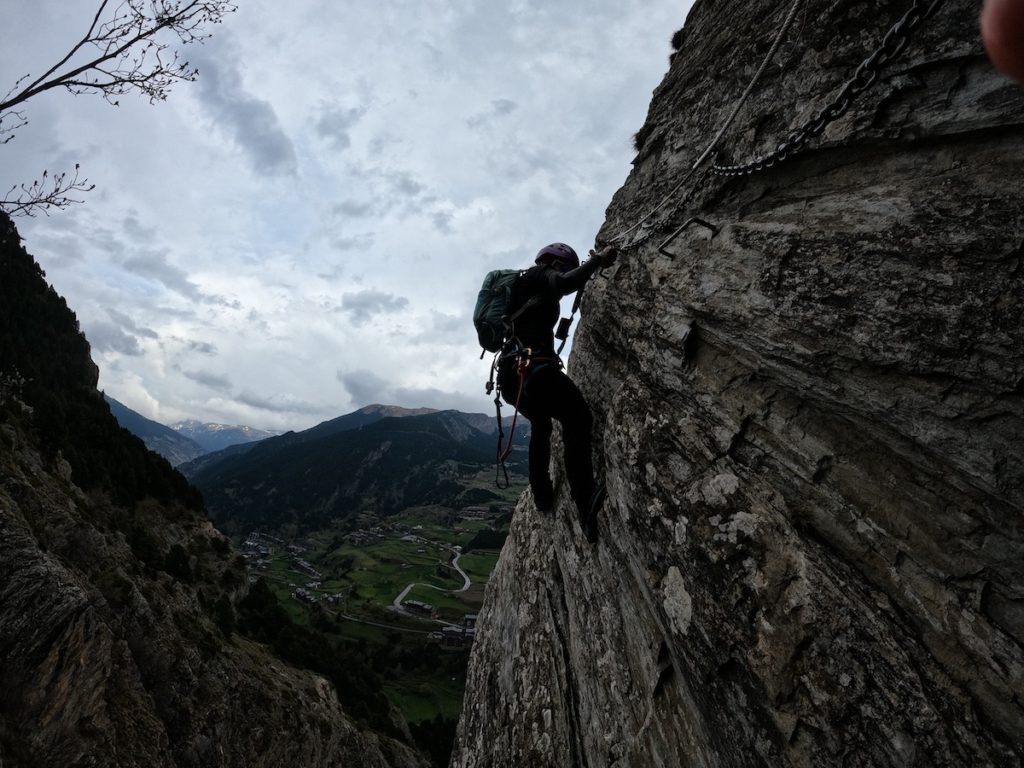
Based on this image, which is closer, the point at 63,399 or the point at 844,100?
the point at 844,100

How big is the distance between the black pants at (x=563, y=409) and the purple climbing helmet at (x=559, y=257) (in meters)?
1.93

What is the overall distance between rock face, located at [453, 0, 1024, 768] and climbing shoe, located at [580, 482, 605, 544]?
0.29 m

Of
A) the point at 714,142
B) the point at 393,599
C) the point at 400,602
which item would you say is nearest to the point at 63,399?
the point at 400,602

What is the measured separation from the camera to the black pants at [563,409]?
901cm

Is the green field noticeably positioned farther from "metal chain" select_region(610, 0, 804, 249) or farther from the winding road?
"metal chain" select_region(610, 0, 804, 249)

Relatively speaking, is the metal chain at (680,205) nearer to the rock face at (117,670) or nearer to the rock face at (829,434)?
the rock face at (829,434)

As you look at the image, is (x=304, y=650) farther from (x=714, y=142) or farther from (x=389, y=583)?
(x=389, y=583)

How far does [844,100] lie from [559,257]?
4896 mm

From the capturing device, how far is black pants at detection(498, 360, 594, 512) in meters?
9.01

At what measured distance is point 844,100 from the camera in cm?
539

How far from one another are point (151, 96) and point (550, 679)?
523 inches

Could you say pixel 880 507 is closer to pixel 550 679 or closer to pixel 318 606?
pixel 550 679

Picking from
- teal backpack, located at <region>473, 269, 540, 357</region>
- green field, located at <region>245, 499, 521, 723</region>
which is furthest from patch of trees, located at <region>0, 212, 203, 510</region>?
green field, located at <region>245, 499, 521, 723</region>

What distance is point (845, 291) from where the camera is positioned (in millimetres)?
5508
